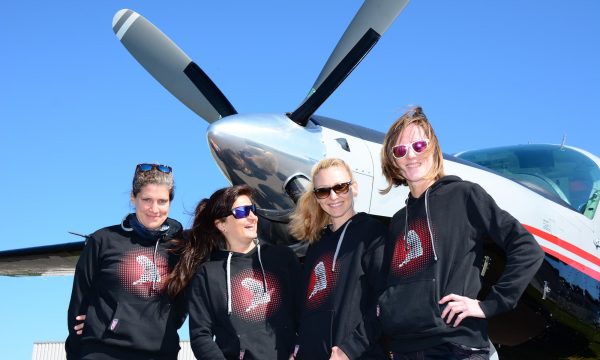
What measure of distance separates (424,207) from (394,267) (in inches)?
13.9

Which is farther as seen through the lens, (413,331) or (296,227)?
(296,227)

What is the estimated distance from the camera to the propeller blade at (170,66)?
761cm

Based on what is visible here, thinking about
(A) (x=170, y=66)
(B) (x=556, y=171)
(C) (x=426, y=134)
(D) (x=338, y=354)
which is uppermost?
(A) (x=170, y=66)

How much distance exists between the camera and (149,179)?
14.9ft

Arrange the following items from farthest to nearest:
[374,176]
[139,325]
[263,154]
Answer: [374,176]
[263,154]
[139,325]

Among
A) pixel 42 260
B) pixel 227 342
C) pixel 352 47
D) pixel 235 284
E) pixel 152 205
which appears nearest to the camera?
pixel 227 342

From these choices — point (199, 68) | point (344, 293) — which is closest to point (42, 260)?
point (199, 68)

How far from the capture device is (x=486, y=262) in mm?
4844

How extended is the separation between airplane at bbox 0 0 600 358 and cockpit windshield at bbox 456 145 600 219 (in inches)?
0.6

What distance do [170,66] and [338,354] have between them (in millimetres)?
5176

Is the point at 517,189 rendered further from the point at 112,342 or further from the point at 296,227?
the point at 112,342

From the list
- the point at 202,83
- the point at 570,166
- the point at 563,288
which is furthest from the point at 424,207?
the point at 570,166

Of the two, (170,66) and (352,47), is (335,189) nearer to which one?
(352,47)

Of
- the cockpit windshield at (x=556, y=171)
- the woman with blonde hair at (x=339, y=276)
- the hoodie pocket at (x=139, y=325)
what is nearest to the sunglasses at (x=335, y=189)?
the woman with blonde hair at (x=339, y=276)
